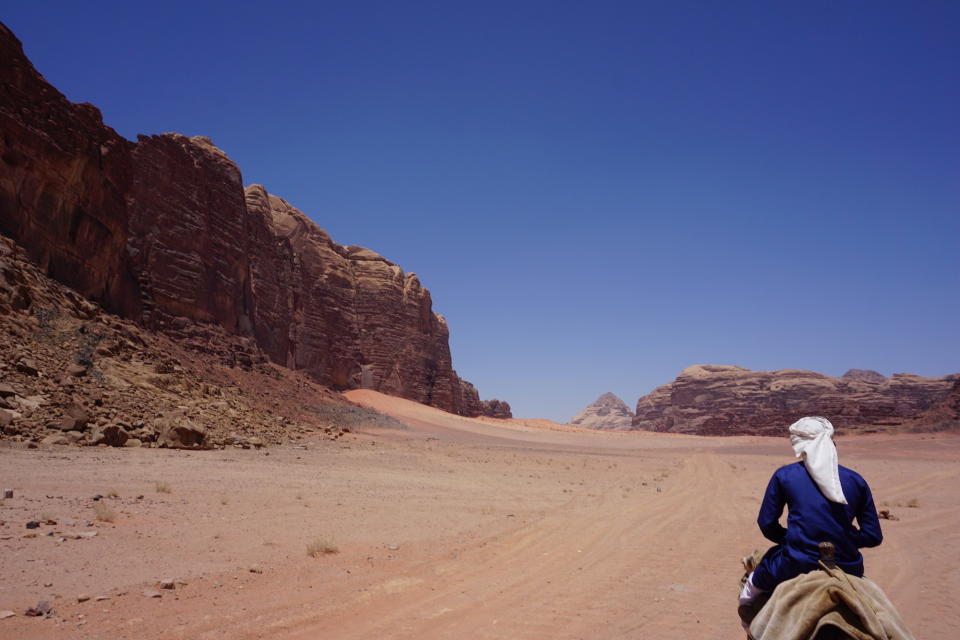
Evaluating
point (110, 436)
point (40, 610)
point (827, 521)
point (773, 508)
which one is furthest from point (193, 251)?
point (827, 521)

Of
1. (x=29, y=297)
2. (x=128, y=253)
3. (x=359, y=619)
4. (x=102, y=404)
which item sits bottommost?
(x=359, y=619)

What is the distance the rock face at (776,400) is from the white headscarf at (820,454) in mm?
71995

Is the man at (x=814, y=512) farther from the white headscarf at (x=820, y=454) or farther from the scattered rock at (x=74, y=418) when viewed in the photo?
the scattered rock at (x=74, y=418)

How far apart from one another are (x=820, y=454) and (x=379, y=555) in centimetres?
635

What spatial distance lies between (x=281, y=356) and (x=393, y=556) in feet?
146

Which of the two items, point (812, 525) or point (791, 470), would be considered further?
point (791, 470)

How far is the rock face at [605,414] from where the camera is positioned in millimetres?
173125

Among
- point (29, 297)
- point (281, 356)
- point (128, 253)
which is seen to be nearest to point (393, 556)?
point (29, 297)

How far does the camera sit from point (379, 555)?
8.30m

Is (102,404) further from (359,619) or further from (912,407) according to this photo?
(912,407)

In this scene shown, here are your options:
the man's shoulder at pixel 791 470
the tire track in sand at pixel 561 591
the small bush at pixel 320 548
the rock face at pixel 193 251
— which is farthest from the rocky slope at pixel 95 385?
the man's shoulder at pixel 791 470

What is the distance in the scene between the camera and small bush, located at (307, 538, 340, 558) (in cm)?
796

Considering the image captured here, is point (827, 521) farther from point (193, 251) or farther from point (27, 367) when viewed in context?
point (193, 251)

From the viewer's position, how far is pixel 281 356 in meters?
50.1
